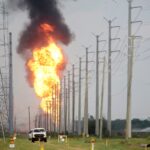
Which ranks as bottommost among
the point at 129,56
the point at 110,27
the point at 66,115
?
the point at 66,115

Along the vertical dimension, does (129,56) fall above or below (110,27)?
below

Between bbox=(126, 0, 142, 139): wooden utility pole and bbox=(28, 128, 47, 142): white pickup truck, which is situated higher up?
bbox=(126, 0, 142, 139): wooden utility pole

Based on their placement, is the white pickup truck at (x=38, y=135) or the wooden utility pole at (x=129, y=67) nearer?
the wooden utility pole at (x=129, y=67)

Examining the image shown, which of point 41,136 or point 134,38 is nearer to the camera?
point 134,38

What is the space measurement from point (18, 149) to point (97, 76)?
6830 cm

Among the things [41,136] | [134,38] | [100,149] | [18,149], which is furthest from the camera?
[41,136]

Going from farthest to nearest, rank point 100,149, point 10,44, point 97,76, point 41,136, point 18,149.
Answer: point 97,76
point 10,44
point 41,136
point 100,149
point 18,149

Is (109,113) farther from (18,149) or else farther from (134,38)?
(18,149)

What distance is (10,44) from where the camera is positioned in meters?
106

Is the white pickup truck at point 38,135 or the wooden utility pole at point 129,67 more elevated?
the wooden utility pole at point 129,67

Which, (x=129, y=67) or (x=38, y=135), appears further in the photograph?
(x=38, y=135)

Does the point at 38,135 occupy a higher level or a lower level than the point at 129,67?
lower

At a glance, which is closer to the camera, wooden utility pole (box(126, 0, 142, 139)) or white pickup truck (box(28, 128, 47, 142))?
wooden utility pole (box(126, 0, 142, 139))

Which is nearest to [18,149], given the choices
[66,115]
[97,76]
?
[97,76]
